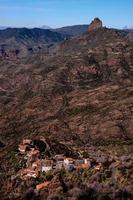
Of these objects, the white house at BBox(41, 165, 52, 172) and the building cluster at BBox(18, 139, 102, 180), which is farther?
the white house at BBox(41, 165, 52, 172)

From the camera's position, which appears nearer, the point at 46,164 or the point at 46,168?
the point at 46,168

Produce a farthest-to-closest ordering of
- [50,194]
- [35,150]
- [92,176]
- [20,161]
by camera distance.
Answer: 1. [35,150]
2. [20,161]
3. [92,176]
4. [50,194]

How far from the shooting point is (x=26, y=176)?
75.1 m

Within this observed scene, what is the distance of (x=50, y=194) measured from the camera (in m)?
63.6

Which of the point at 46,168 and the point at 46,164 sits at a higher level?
the point at 46,168

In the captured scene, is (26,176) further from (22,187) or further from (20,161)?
(20,161)

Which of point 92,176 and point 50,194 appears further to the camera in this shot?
point 92,176

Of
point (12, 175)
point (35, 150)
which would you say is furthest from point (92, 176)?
point (35, 150)

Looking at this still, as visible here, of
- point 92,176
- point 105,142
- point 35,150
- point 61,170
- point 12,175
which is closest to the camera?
point 92,176

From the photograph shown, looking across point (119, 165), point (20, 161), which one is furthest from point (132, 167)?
point (20, 161)

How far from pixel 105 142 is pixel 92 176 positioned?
114156 millimetres

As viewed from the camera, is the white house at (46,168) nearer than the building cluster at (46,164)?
No

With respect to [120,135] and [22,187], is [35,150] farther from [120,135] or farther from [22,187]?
[120,135]

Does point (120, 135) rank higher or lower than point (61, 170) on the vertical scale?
lower
